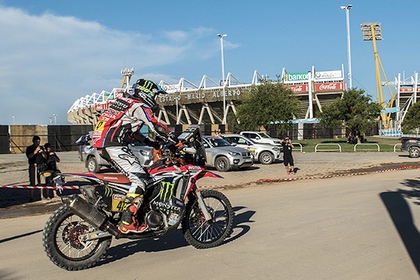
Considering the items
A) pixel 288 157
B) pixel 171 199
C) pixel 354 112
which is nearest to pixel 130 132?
pixel 171 199

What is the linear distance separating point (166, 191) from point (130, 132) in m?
0.90

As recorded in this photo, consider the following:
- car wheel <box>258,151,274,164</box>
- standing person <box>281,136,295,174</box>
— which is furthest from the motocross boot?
car wheel <box>258,151,274,164</box>

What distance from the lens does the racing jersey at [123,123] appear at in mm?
5500

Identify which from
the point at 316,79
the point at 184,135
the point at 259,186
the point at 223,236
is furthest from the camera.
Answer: the point at 316,79

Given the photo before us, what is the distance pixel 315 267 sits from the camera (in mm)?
5191

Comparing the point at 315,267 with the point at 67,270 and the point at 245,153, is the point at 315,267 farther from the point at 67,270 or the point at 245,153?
the point at 245,153

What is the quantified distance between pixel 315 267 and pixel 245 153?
14.6 meters


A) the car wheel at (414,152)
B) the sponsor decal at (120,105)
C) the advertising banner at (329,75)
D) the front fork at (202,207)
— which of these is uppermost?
the advertising banner at (329,75)

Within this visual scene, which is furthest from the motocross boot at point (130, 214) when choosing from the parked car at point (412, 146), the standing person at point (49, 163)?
the parked car at point (412, 146)

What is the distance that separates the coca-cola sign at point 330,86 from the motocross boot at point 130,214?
226 ft

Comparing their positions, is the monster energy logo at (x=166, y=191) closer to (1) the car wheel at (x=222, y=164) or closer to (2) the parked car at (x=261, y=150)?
(1) the car wheel at (x=222, y=164)

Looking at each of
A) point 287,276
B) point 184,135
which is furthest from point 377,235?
point 184,135

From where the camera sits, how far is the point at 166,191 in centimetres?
573

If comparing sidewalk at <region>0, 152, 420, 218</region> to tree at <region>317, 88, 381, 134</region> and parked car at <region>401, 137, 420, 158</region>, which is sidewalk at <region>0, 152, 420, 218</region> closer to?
parked car at <region>401, 137, 420, 158</region>
